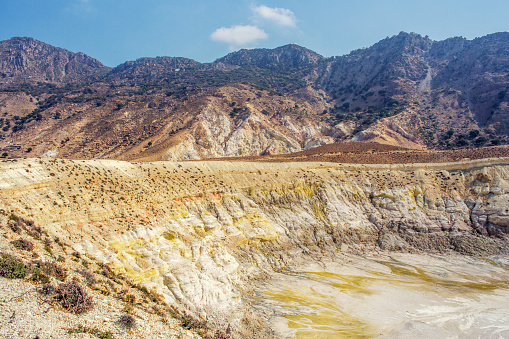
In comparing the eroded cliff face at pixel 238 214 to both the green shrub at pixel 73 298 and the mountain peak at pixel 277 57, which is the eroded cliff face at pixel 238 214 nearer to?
the green shrub at pixel 73 298

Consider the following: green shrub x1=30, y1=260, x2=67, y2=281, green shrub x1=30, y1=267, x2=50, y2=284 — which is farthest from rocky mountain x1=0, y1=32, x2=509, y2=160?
green shrub x1=30, y1=267, x2=50, y2=284

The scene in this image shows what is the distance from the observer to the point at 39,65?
5017 inches

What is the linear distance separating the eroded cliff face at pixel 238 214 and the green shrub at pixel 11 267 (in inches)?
180

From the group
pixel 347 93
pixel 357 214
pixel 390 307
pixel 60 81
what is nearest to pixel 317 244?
pixel 357 214

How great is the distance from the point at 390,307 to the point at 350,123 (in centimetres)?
7059

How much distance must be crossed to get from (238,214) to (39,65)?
492 ft

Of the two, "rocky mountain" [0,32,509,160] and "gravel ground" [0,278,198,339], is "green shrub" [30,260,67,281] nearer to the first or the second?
"gravel ground" [0,278,198,339]

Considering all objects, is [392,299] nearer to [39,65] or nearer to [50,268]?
[50,268]

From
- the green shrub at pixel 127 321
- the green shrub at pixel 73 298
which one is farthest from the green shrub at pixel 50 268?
the green shrub at pixel 127 321

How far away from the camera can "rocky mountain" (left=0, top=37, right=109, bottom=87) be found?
11594cm

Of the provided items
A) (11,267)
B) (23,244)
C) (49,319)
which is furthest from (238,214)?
(49,319)

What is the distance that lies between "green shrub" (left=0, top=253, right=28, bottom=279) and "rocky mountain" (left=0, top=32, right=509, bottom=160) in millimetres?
42071

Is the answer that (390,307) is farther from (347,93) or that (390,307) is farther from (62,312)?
(347,93)

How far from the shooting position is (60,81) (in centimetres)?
12412
